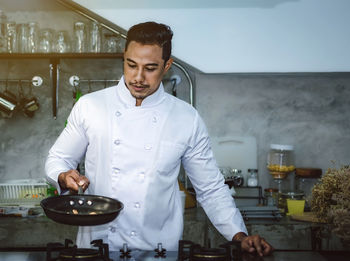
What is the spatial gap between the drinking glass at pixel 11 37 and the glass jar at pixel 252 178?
6.61 feet

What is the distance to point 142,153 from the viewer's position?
196cm

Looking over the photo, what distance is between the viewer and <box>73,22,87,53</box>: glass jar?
3.39 metres

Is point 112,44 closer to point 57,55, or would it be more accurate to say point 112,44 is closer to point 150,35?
point 57,55

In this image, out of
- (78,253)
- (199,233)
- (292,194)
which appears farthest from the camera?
(292,194)

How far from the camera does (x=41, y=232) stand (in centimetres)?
287

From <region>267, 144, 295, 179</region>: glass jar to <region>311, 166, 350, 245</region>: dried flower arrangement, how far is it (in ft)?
3.68

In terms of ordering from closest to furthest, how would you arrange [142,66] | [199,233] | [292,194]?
[142,66] < [199,233] < [292,194]

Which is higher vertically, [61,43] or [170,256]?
[61,43]

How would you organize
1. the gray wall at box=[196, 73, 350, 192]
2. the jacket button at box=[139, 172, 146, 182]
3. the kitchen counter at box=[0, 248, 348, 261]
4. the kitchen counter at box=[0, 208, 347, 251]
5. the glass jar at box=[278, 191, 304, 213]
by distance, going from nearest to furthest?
the kitchen counter at box=[0, 248, 348, 261]
the jacket button at box=[139, 172, 146, 182]
the kitchen counter at box=[0, 208, 347, 251]
the glass jar at box=[278, 191, 304, 213]
the gray wall at box=[196, 73, 350, 192]

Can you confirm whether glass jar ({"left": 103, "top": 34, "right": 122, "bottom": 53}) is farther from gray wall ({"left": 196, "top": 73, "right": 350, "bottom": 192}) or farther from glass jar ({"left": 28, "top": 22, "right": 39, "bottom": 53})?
gray wall ({"left": 196, "top": 73, "right": 350, "bottom": 192})

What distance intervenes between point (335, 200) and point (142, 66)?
3.36 ft

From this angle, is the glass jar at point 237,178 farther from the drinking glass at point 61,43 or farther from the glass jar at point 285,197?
the drinking glass at point 61,43

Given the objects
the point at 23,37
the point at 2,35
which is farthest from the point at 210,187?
the point at 2,35

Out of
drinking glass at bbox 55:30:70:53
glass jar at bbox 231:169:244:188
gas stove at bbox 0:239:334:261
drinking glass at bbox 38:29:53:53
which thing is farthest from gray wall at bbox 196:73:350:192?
gas stove at bbox 0:239:334:261
